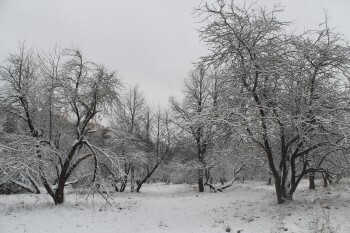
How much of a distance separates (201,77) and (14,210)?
21.1 meters

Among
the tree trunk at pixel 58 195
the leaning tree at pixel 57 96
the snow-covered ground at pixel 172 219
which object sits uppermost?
the leaning tree at pixel 57 96

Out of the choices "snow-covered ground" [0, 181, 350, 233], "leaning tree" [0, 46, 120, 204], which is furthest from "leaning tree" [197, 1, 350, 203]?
"leaning tree" [0, 46, 120, 204]

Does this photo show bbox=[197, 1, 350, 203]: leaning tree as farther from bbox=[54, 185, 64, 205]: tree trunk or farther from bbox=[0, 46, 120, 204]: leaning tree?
bbox=[54, 185, 64, 205]: tree trunk

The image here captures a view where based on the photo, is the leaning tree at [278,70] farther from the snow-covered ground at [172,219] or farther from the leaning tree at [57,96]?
the leaning tree at [57,96]

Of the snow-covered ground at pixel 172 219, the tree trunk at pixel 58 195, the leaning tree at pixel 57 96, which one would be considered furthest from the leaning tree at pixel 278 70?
the tree trunk at pixel 58 195

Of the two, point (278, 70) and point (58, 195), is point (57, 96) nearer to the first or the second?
point (58, 195)

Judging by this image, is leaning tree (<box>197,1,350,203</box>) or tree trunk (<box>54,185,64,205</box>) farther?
tree trunk (<box>54,185,64,205</box>)

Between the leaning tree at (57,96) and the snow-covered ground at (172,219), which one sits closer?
the snow-covered ground at (172,219)

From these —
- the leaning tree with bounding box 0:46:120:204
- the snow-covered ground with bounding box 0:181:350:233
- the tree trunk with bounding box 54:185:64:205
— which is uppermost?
the leaning tree with bounding box 0:46:120:204

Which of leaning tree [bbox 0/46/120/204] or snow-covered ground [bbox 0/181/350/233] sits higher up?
leaning tree [bbox 0/46/120/204]

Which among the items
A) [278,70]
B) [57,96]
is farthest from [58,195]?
[278,70]

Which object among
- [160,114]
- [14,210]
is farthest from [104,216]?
[160,114]

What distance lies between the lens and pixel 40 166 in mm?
13062

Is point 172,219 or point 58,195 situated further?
point 58,195
